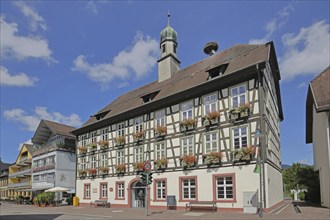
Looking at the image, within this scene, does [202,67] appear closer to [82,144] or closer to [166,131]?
[166,131]

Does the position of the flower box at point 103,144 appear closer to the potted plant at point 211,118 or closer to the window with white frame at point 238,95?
the potted plant at point 211,118

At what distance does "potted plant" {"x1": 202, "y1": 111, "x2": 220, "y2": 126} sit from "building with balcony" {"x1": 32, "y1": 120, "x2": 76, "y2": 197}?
2473 centimetres

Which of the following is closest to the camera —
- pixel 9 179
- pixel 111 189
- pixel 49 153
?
pixel 111 189

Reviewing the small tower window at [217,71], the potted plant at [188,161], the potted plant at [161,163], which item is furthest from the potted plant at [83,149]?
the small tower window at [217,71]

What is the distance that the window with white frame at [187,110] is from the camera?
80.9 feet

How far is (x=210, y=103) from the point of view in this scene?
2344 centimetres

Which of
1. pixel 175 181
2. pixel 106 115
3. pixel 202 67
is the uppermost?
pixel 202 67

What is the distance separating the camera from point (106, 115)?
34188 mm

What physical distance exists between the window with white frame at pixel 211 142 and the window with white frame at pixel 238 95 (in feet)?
8.37

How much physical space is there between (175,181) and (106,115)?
42.5 feet

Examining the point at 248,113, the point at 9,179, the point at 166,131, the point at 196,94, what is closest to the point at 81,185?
the point at 166,131

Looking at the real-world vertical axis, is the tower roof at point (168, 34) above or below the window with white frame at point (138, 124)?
above

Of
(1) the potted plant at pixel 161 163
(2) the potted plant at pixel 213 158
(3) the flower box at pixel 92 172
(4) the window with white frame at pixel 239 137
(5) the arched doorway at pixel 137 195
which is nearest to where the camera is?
(4) the window with white frame at pixel 239 137

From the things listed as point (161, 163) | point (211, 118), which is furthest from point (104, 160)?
point (211, 118)
